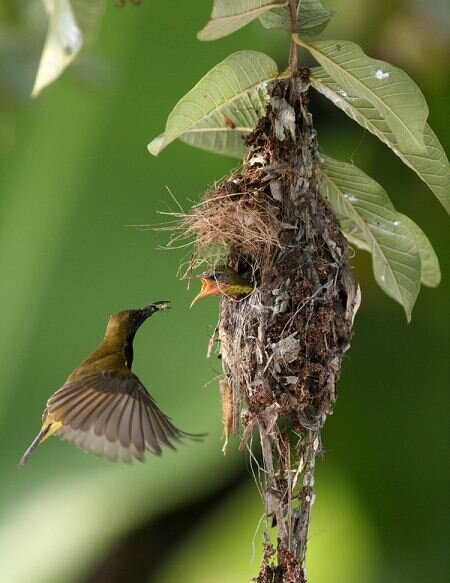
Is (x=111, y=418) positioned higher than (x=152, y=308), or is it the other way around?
(x=152, y=308)

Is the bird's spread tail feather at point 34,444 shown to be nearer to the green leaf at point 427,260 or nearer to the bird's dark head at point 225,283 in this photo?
the bird's dark head at point 225,283

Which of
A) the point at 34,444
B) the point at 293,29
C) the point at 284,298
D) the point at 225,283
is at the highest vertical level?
the point at 293,29

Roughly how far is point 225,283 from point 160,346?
0.92 m

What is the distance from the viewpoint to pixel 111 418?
238 centimetres

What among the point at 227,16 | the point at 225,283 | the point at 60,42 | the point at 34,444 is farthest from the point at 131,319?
the point at 60,42

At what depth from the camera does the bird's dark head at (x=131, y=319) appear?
2637 millimetres

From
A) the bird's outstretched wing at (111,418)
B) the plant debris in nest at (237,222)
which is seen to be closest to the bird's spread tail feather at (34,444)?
the bird's outstretched wing at (111,418)

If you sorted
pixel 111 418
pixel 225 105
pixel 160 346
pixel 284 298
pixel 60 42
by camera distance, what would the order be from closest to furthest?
pixel 60 42 < pixel 225 105 < pixel 284 298 < pixel 111 418 < pixel 160 346

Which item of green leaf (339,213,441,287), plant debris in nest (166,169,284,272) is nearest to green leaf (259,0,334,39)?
plant debris in nest (166,169,284,272)

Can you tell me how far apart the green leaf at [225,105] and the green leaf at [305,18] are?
0.06m

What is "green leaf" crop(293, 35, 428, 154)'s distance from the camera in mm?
1673

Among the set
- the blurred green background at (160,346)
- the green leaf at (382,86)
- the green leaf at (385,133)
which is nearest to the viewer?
the green leaf at (382,86)

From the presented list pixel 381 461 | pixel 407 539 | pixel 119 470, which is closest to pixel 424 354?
pixel 381 461

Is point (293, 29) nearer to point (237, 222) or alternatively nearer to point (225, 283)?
point (237, 222)
